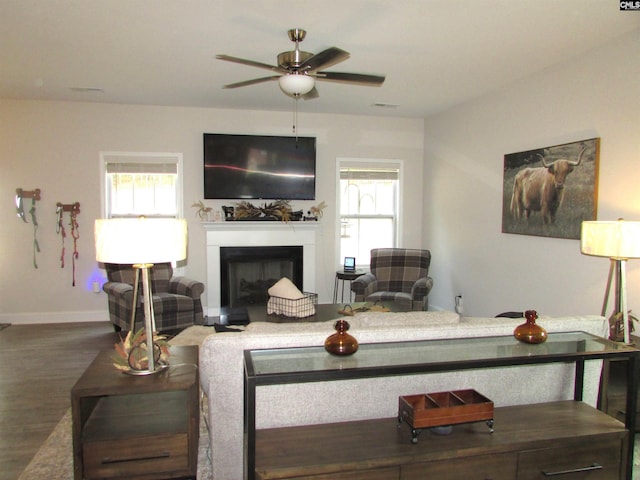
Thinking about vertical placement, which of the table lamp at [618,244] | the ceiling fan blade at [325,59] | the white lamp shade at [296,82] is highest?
the ceiling fan blade at [325,59]

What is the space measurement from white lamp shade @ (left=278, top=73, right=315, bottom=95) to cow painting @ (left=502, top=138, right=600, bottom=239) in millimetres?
2234

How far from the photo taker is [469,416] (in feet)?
5.60

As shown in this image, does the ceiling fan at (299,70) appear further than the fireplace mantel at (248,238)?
No

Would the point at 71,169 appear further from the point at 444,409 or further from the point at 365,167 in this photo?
the point at 444,409

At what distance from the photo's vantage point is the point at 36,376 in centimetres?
363

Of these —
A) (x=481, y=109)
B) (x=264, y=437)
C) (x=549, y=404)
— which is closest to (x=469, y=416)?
(x=549, y=404)

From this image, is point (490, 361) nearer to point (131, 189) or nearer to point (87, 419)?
point (87, 419)

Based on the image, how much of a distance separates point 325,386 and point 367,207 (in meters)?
4.48

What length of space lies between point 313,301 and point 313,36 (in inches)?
86.3

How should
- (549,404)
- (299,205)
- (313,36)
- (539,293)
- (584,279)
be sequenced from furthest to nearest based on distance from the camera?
1. (299,205)
2. (539,293)
3. (584,279)
4. (313,36)
5. (549,404)

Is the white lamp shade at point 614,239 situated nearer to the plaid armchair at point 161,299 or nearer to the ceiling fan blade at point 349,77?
the ceiling fan blade at point 349,77

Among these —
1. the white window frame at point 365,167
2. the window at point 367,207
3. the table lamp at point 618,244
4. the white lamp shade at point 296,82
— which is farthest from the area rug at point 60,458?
the window at point 367,207

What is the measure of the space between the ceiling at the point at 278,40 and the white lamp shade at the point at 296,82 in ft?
1.28

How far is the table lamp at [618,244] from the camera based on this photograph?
2.48 m
